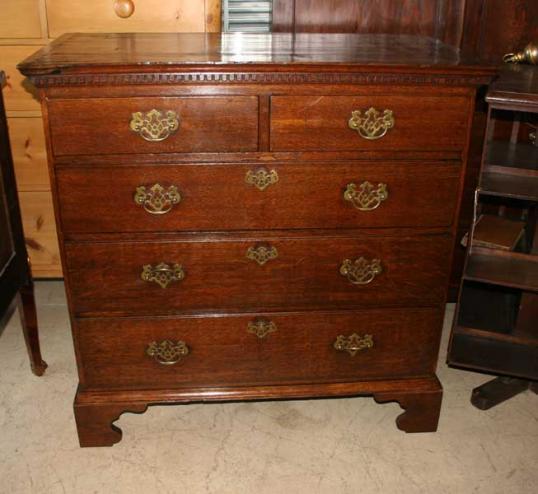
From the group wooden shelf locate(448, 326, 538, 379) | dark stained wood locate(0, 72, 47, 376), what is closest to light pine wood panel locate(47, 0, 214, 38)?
dark stained wood locate(0, 72, 47, 376)

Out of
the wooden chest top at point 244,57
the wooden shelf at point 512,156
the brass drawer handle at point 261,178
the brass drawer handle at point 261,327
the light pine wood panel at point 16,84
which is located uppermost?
the wooden chest top at point 244,57

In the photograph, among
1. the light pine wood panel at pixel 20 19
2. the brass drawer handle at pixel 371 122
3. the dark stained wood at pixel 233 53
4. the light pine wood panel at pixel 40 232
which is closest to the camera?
the dark stained wood at pixel 233 53

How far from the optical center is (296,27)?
2.22 meters

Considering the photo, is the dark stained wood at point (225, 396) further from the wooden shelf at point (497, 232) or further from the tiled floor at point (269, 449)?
the wooden shelf at point (497, 232)

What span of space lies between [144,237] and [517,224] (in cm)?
133

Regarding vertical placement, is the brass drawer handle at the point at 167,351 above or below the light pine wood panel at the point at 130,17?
below

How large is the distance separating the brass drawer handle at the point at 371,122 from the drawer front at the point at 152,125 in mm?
249

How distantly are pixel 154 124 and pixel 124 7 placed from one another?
85cm

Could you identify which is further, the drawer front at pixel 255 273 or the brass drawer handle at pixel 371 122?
the drawer front at pixel 255 273

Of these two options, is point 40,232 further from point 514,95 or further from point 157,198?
point 514,95

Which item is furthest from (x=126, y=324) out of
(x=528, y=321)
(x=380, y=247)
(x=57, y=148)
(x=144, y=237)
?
(x=528, y=321)

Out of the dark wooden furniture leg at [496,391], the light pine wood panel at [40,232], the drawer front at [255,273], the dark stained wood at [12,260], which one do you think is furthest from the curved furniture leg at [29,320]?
the dark wooden furniture leg at [496,391]

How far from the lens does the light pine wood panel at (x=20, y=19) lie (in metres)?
2.20

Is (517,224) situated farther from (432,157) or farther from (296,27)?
(296,27)
